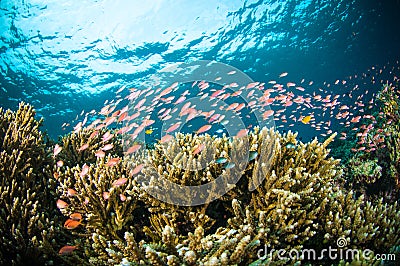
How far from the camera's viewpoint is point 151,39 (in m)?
18.4

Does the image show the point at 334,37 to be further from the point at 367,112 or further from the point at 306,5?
the point at 367,112

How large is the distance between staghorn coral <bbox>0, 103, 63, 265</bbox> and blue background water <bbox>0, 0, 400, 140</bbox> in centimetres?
1356

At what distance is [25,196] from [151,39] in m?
17.3

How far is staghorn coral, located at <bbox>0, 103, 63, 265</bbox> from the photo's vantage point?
2785 mm

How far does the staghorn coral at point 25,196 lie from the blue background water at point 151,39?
13555 mm

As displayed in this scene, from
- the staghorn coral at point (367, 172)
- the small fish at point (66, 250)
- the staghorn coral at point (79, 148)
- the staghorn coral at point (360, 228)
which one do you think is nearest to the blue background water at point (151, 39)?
the staghorn coral at point (79, 148)

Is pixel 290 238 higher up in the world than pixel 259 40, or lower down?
lower down

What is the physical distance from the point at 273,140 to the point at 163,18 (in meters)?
16.3

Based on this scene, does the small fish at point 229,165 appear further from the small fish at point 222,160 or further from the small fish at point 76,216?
the small fish at point 76,216

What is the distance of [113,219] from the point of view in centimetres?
304

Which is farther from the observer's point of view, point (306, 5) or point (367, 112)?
point (306, 5)

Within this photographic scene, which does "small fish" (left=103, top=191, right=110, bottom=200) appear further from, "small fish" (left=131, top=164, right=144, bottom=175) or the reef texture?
"small fish" (left=131, top=164, right=144, bottom=175)

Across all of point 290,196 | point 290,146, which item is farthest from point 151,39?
point 290,196

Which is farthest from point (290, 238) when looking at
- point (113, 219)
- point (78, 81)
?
point (78, 81)
